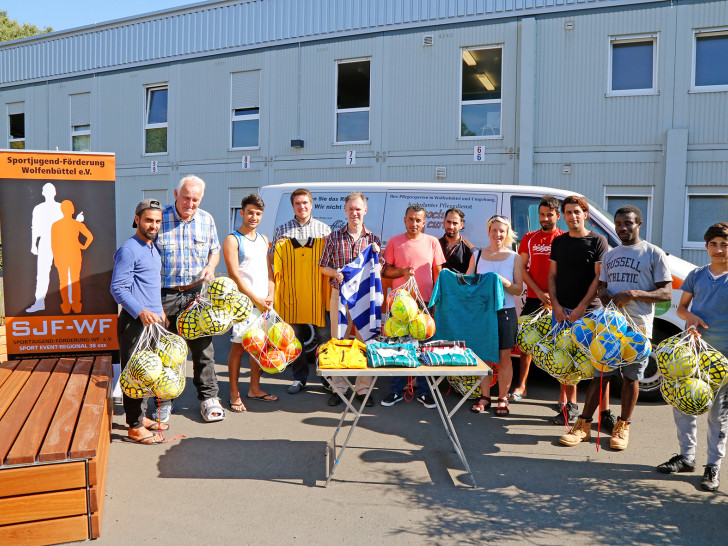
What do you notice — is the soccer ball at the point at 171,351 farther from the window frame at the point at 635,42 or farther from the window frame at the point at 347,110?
the window frame at the point at 635,42

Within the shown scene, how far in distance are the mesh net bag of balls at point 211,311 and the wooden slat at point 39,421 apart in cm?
92

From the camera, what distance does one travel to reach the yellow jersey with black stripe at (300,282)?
5.88 meters

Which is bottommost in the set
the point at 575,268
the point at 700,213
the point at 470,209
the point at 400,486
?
the point at 400,486

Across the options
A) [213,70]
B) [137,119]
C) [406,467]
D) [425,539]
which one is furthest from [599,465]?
[137,119]

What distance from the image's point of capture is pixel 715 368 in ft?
12.0

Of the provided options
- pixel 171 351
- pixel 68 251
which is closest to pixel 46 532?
pixel 171 351

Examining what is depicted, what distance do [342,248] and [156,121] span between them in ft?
42.4

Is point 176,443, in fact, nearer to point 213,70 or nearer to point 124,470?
point 124,470

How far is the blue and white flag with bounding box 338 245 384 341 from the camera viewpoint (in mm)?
5352

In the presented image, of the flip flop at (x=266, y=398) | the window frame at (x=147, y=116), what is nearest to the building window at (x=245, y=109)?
the window frame at (x=147, y=116)

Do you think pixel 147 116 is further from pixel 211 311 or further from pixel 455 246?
pixel 211 311

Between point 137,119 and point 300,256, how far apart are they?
12811mm

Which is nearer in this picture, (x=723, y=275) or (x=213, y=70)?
(x=723, y=275)

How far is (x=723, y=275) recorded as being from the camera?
152 inches
